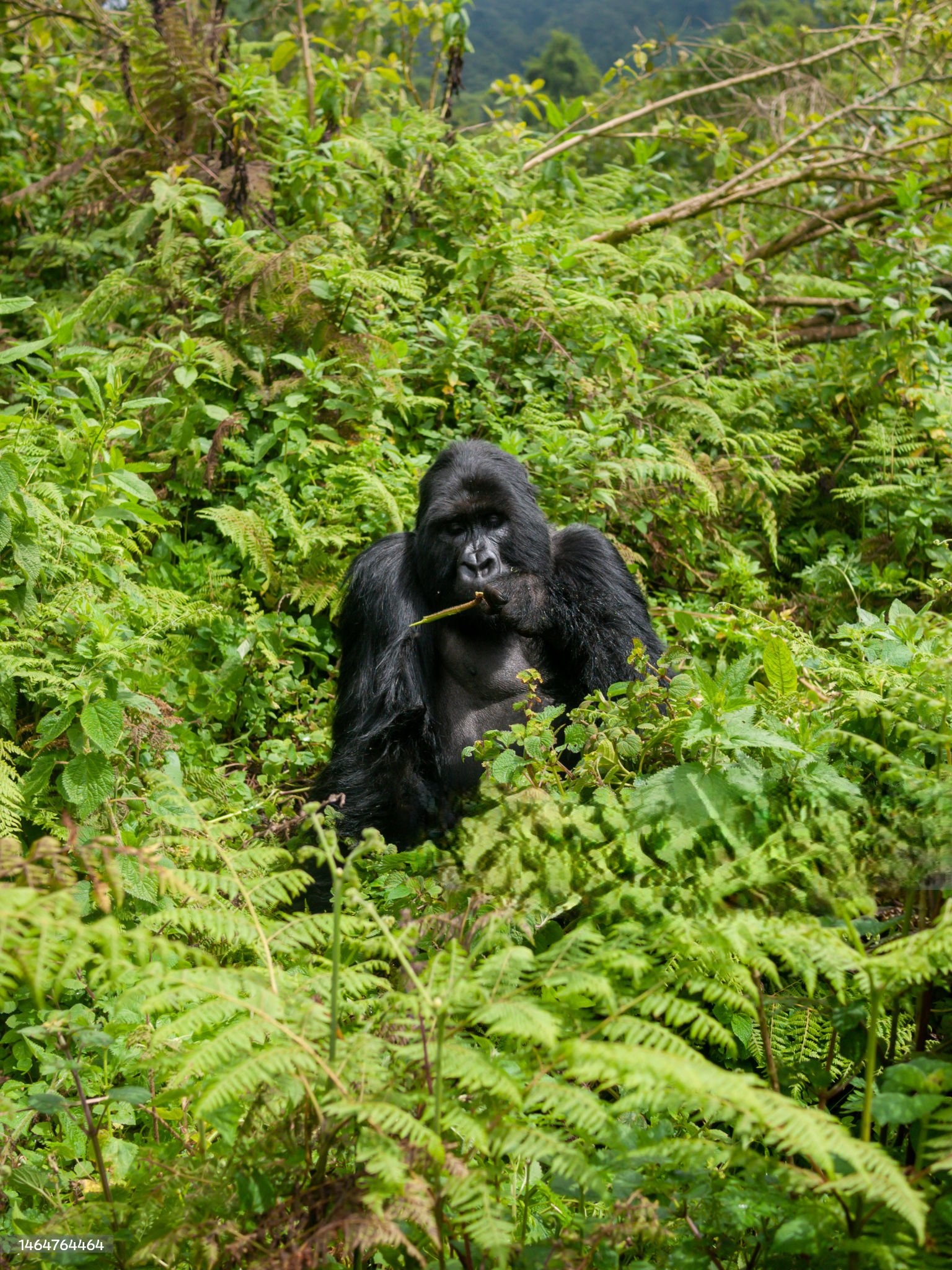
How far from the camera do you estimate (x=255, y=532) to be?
15.7 feet

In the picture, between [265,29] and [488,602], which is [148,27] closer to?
[265,29]

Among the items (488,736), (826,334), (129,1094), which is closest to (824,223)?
(826,334)

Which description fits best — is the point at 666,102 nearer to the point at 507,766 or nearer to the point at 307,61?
the point at 307,61

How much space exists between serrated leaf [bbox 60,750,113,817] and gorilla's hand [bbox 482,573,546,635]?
152 centimetres

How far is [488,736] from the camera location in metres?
3.05

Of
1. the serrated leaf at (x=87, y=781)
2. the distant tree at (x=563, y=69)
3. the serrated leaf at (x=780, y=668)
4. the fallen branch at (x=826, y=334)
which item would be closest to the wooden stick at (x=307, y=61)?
the fallen branch at (x=826, y=334)

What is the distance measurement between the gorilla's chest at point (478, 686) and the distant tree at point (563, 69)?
20010mm

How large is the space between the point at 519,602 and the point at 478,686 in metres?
0.38

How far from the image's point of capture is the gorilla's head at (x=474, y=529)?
4129 millimetres

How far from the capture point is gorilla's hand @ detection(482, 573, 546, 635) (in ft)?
13.4

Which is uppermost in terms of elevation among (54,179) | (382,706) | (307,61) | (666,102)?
(666,102)

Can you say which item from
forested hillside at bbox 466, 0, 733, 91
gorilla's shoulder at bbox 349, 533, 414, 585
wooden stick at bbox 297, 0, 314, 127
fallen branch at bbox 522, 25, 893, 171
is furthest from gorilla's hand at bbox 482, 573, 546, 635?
forested hillside at bbox 466, 0, 733, 91

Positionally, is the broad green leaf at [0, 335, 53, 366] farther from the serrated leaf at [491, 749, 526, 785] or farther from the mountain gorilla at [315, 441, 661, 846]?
the serrated leaf at [491, 749, 526, 785]

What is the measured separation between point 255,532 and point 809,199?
17.6ft
